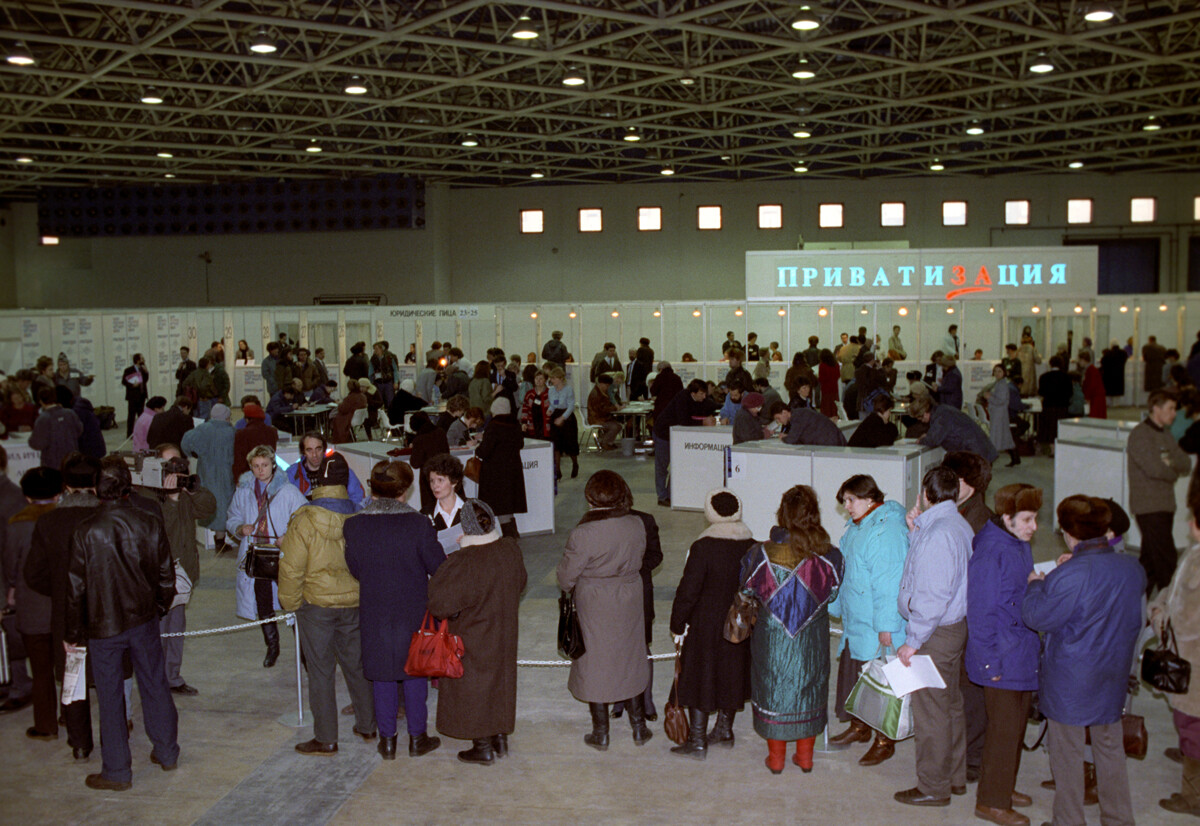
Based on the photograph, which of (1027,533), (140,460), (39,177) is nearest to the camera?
(1027,533)

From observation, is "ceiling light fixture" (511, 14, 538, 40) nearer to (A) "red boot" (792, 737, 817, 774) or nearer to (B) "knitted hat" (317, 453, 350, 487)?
(B) "knitted hat" (317, 453, 350, 487)

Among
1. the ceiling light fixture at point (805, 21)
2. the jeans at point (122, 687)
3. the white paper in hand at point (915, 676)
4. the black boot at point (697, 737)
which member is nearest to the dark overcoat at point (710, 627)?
the black boot at point (697, 737)

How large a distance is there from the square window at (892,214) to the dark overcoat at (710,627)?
86.1ft

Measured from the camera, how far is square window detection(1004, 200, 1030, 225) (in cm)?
2952

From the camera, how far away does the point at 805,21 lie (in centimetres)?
1402

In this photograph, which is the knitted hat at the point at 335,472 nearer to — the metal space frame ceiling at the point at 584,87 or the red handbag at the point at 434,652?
the red handbag at the point at 434,652

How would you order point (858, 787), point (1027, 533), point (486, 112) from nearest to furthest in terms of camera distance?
point (1027, 533) < point (858, 787) < point (486, 112)

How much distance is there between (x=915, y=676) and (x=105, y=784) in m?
3.90

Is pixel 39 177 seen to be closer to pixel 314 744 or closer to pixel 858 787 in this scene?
pixel 314 744

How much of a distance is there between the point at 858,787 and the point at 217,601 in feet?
18.6

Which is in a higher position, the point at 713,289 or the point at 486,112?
the point at 486,112

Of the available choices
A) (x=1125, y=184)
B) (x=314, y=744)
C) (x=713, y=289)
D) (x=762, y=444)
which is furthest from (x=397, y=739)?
(x=1125, y=184)

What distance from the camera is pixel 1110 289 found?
30.3 metres

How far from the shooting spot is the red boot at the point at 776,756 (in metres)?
5.24
